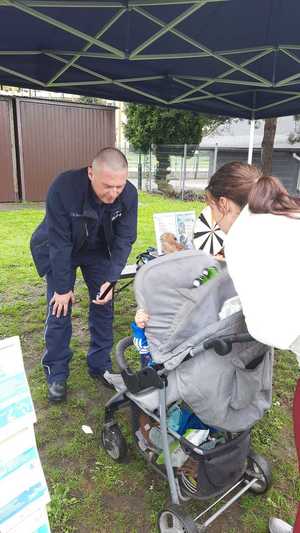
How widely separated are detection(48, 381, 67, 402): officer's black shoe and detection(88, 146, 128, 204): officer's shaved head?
4.59 ft

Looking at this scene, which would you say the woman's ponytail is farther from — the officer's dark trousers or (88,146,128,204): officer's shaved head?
the officer's dark trousers

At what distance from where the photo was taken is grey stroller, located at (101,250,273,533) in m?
1.62

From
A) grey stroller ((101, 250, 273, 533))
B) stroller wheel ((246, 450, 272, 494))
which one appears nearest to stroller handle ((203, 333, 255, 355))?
grey stroller ((101, 250, 273, 533))

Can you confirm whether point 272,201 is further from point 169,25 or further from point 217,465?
point 169,25

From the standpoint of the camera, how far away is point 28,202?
11.8 meters

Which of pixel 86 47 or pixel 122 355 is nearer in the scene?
pixel 122 355

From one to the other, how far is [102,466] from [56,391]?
0.72m

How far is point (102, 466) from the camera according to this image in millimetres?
2350

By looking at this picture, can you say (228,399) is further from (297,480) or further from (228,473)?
(297,480)

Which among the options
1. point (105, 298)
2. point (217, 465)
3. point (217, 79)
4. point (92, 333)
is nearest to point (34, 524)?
point (217, 465)

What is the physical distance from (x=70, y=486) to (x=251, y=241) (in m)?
1.77

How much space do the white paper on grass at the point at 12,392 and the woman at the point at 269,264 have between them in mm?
841

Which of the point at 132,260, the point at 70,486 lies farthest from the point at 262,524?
the point at 132,260

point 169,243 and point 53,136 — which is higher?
point 53,136
